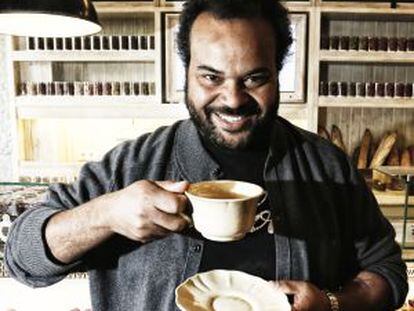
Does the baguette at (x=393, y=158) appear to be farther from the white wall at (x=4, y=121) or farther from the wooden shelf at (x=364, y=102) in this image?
the white wall at (x=4, y=121)

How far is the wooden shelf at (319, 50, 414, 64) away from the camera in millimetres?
3727

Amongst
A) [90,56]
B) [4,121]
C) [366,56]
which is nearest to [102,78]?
[90,56]

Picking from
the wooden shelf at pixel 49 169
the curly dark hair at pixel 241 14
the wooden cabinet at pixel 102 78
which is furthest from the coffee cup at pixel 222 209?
the wooden shelf at pixel 49 169

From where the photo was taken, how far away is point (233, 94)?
1080 millimetres

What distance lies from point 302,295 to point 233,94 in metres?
0.48

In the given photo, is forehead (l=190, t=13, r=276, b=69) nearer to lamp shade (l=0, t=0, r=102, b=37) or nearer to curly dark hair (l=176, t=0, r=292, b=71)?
curly dark hair (l=176, t=0, r=292, b=71)

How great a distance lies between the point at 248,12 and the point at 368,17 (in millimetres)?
3190

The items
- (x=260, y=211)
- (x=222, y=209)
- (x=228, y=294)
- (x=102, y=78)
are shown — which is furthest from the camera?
(x=102, y=78)

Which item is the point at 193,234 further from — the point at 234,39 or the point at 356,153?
the point at 356,153


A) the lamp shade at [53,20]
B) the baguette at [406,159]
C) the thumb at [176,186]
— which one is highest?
the lamp shade at [53,20]

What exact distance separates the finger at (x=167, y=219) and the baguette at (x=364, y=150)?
3309mm

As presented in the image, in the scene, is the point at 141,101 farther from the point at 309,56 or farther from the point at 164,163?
the point at 164,163

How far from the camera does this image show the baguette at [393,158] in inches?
154

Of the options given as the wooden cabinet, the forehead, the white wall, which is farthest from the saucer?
the white wall
